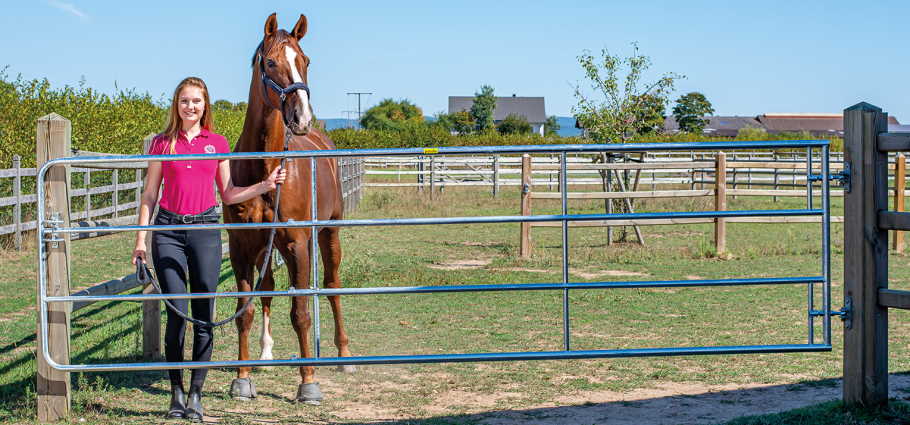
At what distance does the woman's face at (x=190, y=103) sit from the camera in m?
4.70

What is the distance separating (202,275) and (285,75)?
4.17 ft

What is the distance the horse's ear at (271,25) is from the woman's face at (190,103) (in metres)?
0.83

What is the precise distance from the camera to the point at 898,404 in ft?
14.2

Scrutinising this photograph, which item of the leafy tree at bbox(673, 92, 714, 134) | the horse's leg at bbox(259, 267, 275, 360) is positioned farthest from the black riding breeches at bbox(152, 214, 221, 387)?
the leafy tree at bbox(673, 92, 714, 134)

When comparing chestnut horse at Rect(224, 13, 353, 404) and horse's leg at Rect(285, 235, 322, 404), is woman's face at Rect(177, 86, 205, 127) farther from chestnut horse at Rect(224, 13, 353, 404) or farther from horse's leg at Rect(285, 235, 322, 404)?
horse's leg at Rect(285, 235, 322, 404)

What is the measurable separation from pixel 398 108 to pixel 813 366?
370 feet

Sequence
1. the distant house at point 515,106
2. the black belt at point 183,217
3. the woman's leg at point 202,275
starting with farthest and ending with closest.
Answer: the distant house at point 515,106, the woman's leg at point 202,275, the black belt at point 183,217

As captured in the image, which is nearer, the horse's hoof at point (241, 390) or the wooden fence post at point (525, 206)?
the horse's hoof at point (241, 390)

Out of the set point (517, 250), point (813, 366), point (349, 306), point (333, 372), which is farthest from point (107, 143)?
point (813, 366)

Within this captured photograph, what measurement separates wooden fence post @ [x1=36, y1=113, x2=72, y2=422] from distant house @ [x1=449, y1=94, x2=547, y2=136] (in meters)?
130

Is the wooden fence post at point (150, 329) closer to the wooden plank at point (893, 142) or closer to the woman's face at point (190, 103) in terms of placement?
the woman's face at point (190, 103)

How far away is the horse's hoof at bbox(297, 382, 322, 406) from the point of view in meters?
5.27

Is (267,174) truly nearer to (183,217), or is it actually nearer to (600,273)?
(183,217)

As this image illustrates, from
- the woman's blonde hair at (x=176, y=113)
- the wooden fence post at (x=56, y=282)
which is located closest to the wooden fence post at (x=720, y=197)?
the woman's blonde hair at (x=176, y=113)
